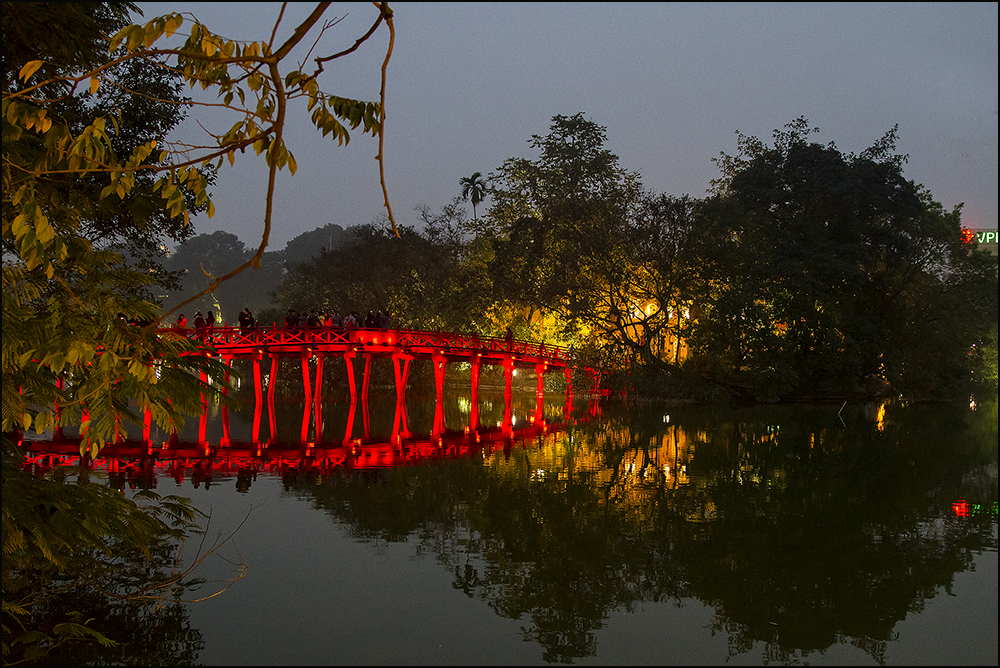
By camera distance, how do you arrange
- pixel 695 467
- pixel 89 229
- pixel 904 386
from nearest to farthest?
pixel 89 229, pixel 695 467, pixel 904 386

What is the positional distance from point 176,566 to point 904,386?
34.6 meters

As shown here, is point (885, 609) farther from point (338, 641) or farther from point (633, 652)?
point (338, 641)

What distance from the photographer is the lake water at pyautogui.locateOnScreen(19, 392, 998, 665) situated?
826cm

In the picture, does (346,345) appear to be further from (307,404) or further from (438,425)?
(307,404)

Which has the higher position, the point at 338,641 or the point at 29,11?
the point at 29,11

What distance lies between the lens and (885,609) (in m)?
9.08

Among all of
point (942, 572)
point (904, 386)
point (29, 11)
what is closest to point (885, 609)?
point (942, 572)

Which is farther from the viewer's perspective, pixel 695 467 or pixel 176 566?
pixel 695 467

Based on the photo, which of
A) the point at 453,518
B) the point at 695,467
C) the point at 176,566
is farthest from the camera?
the point at 695,467

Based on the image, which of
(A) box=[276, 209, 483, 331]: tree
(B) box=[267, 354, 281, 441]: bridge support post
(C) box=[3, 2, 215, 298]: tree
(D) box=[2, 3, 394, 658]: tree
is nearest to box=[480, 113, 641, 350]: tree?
(A) box=[276, 209, 483, 331]: tree

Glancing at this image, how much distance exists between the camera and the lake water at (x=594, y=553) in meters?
8.26

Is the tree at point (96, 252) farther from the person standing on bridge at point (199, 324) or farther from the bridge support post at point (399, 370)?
the bridge support post at point (399, 370)

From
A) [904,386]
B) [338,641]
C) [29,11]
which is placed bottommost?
[338,641]

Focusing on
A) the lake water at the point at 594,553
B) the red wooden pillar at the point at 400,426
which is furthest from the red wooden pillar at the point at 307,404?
the lake water at the point at 594,553
